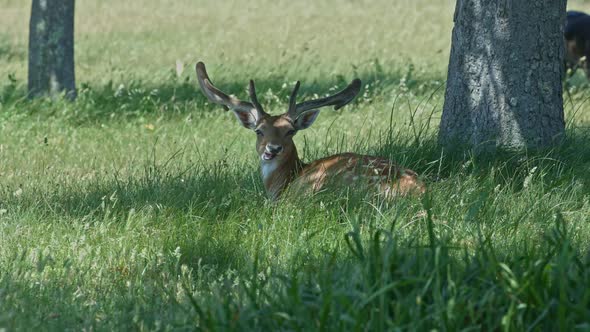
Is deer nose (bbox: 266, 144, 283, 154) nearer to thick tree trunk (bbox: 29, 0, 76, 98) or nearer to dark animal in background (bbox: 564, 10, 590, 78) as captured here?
thick tree trunk (bbox: 29, 0, 76, 98)

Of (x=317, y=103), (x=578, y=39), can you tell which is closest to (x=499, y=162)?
(x=317, y=103)

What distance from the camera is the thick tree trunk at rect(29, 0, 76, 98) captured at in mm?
12992

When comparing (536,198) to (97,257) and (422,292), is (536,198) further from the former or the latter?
(97,257)

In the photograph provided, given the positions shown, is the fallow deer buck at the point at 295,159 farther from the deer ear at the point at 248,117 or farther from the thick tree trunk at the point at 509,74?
the thick tree trunk at the point at 509,74

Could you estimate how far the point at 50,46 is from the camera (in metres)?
13.0

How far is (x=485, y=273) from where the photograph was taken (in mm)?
4832

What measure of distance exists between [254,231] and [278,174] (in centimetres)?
133

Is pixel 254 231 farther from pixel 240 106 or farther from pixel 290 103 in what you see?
pixel 240 106

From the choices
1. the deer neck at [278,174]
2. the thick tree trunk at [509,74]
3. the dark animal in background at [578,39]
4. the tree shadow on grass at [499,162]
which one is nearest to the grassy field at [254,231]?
the tree shadow on grass at [499,162]

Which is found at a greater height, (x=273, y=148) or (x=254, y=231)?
(x=273, y=148)

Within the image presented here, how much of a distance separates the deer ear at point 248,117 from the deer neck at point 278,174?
34cm

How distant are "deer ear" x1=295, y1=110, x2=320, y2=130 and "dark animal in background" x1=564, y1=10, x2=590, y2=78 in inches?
292

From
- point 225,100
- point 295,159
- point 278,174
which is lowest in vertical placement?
point 278,174

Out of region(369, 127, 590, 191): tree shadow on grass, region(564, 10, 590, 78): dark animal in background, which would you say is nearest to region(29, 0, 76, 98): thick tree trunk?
region(369, 127, 590, 191): tree shadow on grass
